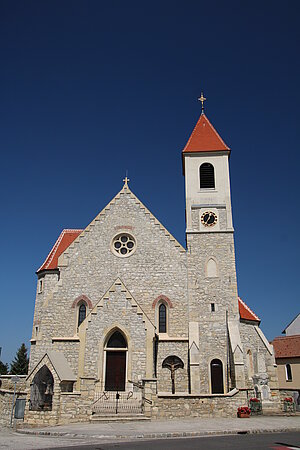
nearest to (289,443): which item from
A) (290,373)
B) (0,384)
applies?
(0,384)

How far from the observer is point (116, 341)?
75.8 feet

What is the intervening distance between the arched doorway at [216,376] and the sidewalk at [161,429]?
546 centimetres

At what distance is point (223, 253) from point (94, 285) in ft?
29.9

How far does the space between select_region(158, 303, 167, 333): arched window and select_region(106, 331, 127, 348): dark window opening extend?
135 inches

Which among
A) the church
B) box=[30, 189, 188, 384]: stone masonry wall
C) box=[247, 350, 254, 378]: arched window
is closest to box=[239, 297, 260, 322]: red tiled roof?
the church

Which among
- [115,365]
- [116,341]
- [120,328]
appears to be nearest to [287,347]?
[116,341]

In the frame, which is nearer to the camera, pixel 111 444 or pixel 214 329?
pixel 111 444

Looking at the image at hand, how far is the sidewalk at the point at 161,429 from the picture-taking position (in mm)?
14188

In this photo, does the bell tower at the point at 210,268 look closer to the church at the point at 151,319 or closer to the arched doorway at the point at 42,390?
the church at the point at 151,319

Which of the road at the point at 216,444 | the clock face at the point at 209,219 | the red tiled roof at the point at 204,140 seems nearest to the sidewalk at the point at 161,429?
the road at the point at 216,444

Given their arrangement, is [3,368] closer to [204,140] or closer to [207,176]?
[207,176]

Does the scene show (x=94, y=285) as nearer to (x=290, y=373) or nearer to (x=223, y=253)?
(x=223, y=253)

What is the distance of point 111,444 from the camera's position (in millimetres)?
12398

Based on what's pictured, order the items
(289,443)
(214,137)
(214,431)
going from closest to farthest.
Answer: (289,443) → (214,431) → (214,137)
